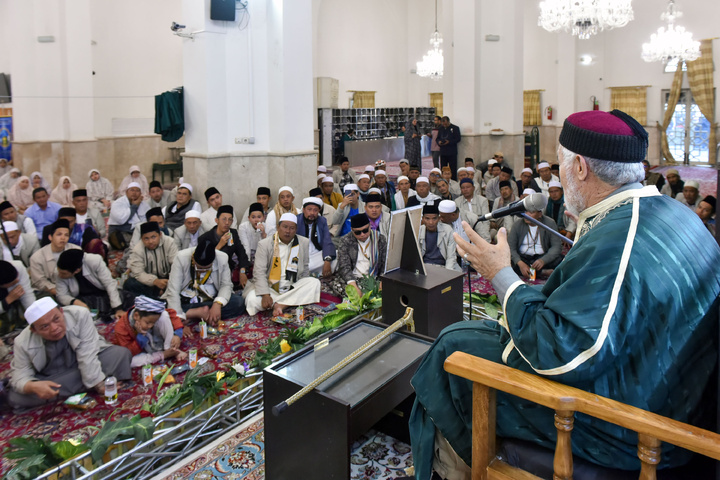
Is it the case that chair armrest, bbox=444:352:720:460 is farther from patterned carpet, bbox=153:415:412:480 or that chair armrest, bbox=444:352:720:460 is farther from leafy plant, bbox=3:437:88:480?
leafy plant, bbox=3:437:88:480

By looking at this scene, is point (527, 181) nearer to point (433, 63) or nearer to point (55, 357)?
point (55, 357)

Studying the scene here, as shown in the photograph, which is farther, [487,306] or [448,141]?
[448,141]

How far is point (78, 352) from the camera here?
3668 mm

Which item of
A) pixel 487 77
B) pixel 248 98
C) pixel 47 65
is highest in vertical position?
pixel 47 65

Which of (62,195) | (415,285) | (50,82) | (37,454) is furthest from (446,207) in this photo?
(50,82)

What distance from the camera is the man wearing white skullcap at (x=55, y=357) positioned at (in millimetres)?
3480

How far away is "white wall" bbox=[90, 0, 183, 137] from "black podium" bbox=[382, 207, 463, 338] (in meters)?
8.96

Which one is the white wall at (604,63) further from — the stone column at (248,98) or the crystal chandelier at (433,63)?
the stone column at (248,98)

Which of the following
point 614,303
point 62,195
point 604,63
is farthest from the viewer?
point 604,63

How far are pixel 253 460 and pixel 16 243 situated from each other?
3.87 metres

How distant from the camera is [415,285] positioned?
3.85 metres

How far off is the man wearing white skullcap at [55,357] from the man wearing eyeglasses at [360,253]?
2.28 m

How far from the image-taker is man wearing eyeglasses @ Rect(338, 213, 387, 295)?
5.53 meters

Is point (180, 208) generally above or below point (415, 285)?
above
